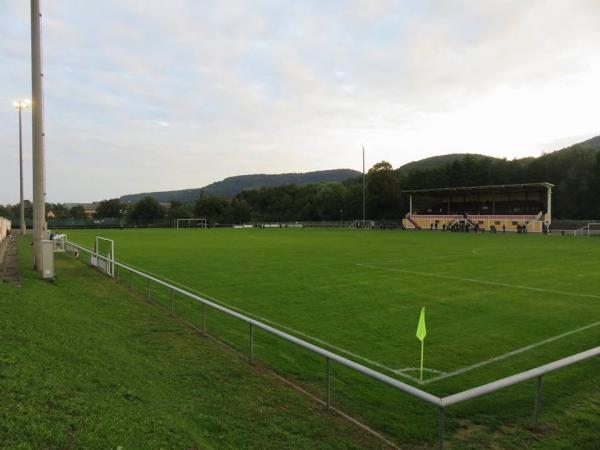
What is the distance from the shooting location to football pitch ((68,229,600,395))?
24.9 feet

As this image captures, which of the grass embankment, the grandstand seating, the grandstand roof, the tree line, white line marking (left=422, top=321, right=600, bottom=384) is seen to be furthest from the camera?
the tree line

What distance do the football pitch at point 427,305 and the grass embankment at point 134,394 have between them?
2112 millimetres

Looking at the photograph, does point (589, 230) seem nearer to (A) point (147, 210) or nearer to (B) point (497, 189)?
(B) point (497, 189)

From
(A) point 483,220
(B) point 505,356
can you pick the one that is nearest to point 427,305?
(B) point 505,356

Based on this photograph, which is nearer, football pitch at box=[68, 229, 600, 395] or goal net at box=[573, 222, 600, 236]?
football pitch at box=[68, 229, 600, 395]

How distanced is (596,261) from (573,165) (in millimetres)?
70666

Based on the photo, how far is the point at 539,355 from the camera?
7715mm

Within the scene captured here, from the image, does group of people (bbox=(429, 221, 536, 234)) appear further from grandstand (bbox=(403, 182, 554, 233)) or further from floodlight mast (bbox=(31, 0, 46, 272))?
floodlight mast (bbox=(31, 0, 46, 272))

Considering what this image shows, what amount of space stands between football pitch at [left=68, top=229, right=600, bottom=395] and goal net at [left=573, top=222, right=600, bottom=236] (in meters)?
31.8

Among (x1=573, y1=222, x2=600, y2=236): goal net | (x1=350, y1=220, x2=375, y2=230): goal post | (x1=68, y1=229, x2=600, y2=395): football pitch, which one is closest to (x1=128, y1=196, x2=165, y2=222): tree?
(x1=350, y1=220, x2=375, y2=230): goal post

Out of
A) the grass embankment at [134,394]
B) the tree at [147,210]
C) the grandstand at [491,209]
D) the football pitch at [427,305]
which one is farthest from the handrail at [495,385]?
the tree at [147,210]

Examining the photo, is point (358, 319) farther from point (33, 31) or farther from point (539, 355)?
point (33, 31)

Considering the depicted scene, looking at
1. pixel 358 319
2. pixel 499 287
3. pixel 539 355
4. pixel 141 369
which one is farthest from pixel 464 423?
pixel 499 287

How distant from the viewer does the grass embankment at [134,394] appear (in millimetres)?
3832
